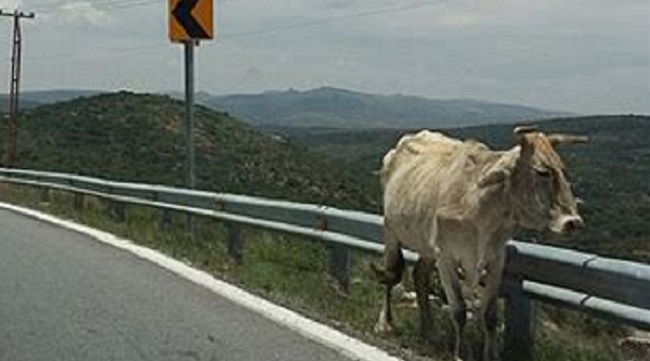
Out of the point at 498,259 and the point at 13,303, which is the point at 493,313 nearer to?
the point at 498,259

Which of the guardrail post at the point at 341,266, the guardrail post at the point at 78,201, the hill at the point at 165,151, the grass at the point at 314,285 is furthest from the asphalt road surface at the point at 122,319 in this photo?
the hill at the point at 165,151

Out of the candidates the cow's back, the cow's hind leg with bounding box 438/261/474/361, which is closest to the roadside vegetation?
the cow's hind leg with bounding box 438/261/474/361

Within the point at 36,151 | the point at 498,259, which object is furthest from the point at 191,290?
the point at 36,151

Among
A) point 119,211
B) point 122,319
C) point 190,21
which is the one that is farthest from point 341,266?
point 119,211

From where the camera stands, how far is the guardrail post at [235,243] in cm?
1599

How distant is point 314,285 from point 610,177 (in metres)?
40.8

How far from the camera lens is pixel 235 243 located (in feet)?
52.8

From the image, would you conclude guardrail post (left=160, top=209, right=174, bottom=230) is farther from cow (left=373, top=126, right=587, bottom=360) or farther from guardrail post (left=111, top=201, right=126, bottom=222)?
cow (left=373, top=126, right=587, bottom=360)

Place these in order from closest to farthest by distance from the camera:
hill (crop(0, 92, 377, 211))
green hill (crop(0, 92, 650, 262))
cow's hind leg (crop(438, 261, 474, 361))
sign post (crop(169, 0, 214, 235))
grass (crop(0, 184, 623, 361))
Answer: cow's hind leg (crop(438, 261, 474, 361))
grass (crop(0, 184, 623, 361))
sign post (crop(169, 0, 214, 235))
green hill (crop(0, 92, 650, 262))
hill (crop(0, 92, 377, 211))

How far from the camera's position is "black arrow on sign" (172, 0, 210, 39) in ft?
61.6

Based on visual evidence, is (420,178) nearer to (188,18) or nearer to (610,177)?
(188,18)

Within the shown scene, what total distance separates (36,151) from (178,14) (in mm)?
59004

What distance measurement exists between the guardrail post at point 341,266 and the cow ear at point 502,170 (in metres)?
4.24

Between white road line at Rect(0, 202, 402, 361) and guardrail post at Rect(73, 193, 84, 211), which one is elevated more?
white road line at Rect(0, 202, 402, 361)
